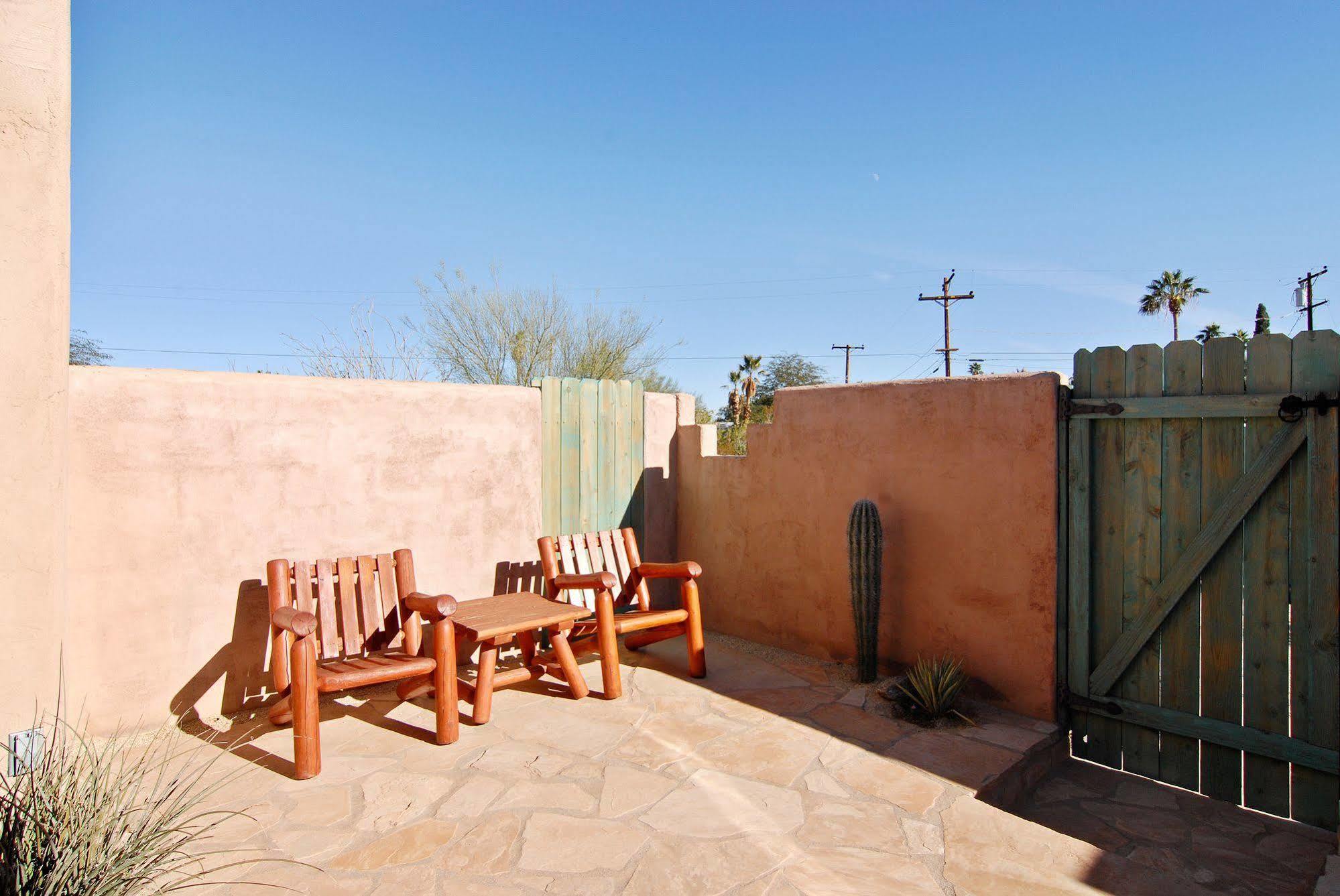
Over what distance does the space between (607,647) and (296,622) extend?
1.59 meters

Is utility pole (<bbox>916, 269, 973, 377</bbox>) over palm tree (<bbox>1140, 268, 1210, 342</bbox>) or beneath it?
beneath

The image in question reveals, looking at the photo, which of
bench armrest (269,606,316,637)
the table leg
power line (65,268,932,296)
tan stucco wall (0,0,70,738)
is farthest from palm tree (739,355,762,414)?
tan stucco wall (0,0,70,738)

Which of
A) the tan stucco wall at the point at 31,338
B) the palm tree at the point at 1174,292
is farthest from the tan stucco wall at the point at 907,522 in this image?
the palm tree at the point at 1174,292

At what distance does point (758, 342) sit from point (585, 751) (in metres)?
18.4

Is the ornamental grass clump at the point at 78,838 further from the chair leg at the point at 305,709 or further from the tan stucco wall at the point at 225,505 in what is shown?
the tan stucco wall at the point at 225,505

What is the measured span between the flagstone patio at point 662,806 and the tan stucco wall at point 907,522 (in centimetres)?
47

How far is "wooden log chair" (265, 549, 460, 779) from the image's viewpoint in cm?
287

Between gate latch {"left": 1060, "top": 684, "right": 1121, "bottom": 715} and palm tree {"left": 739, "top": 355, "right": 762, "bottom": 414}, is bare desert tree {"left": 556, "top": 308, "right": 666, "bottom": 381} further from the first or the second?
palm tree {"left": 739, "top": 355, "right": 762, "bottom": 414}

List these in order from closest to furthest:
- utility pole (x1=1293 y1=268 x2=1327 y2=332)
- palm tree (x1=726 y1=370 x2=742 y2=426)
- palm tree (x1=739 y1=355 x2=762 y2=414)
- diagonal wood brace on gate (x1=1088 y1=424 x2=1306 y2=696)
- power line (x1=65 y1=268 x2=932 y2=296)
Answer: diagonal wood brace on gate (x1=1088 y1=424 x2=1306 y2=696) → power line (x1=65 y1=268 x2=932 y2=296) → utility pole (x1=1293 y1=268 x2=1327 y2=332) → palm tree (x1=726 y1=370 x2=742 y2=426) → palm tree (x1=739 y1=355 x2=762 y2=414)

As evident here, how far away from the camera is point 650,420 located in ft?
17.5

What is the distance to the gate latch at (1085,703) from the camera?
327 cm

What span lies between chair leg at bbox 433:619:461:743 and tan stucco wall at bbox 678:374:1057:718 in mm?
2394

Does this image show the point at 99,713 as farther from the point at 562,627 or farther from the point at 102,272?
the point at 102,272

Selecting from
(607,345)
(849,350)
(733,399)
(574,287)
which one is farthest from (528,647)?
(849,350)
